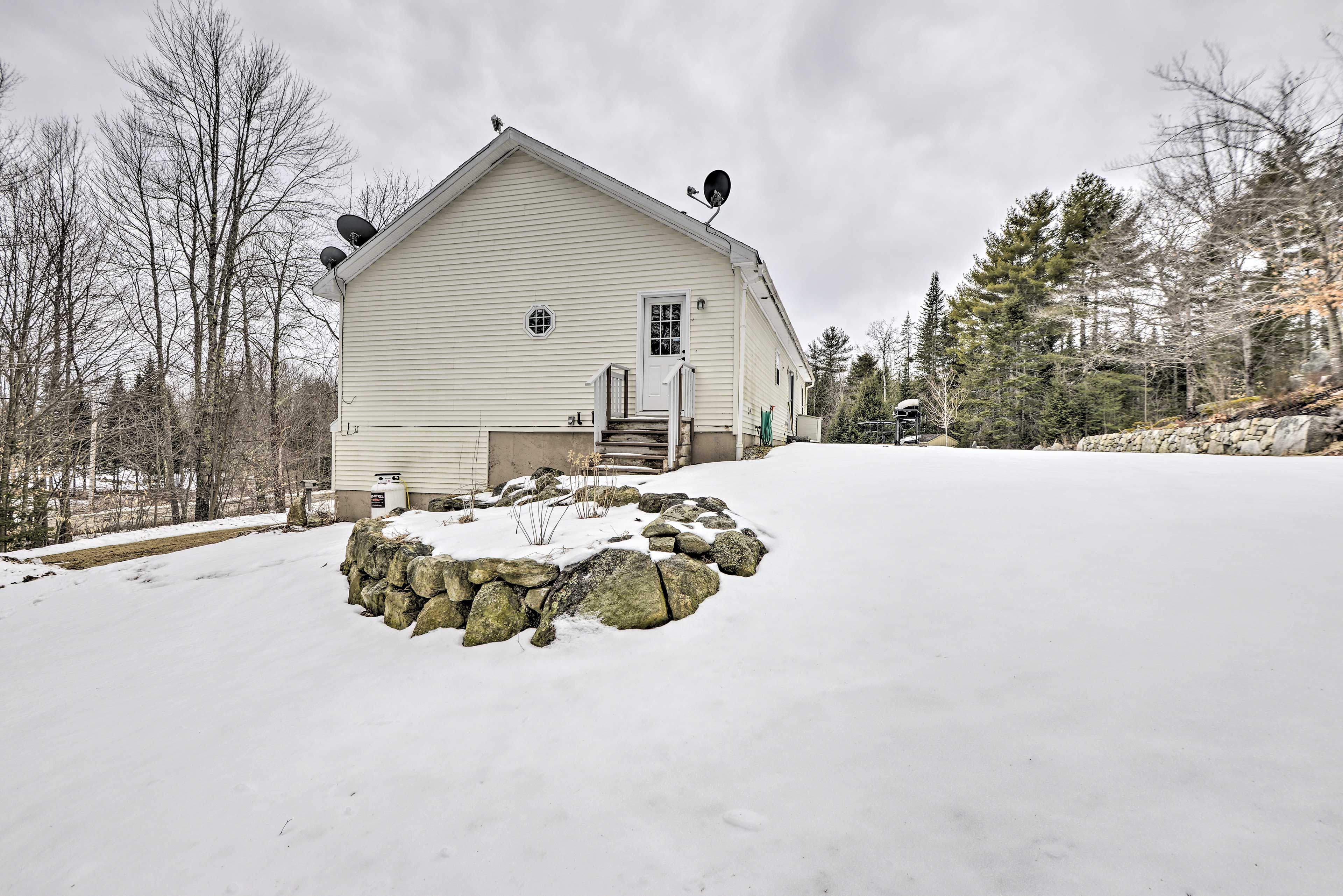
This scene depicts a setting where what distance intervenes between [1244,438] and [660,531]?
8.38 metres

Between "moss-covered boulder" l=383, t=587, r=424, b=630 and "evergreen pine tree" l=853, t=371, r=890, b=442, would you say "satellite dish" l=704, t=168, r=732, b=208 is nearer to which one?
"moss-covered boulder" l=383, t=587, r=424, b=630

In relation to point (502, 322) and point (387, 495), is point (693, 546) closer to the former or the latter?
point (502, 322)

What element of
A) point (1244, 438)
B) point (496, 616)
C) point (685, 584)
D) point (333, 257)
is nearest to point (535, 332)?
point (333, 257)

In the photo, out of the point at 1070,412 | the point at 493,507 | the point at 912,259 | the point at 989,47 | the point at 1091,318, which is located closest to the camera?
the point at 493,507

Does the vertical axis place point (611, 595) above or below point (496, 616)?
above

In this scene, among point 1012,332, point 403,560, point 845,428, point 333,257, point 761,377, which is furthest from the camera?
point 845,428

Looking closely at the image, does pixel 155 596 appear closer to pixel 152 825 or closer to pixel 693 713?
pixel 152 825

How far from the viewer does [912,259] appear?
77.4ft

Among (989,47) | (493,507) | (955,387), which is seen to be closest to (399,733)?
(493,507)

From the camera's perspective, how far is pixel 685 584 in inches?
116

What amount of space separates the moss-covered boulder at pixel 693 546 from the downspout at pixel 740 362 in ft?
13.3

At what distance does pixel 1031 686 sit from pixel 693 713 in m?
1.39

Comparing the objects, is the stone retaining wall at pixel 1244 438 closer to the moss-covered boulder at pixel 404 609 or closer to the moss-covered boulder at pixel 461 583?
the moss-covered boulder at pixel 461 583

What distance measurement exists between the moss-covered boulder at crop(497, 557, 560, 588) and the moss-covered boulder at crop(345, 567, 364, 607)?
183cm
